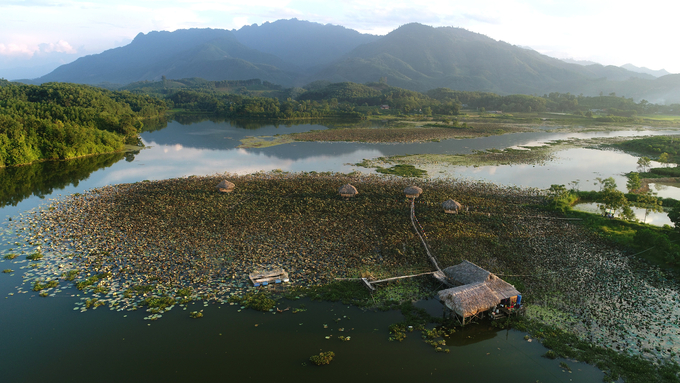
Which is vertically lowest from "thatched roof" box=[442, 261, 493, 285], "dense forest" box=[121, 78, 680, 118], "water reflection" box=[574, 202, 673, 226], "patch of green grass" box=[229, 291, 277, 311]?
"patch of green grass" box=[229, 291, 277, 311]

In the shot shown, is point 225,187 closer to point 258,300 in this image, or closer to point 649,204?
point 258,300

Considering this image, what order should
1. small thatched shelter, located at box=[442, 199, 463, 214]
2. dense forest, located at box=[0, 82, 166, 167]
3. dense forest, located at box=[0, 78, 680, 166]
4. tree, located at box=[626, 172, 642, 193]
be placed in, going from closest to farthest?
small thatched shelter, located at box=[442, 199, 463, 214], tree, located at box=[626, 172, 642, 193], dense forest, located at box=[0, 82, 166, 167], dense forest, located at box=[0, 78, 680, 166]

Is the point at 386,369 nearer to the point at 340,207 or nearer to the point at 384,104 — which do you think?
the point at 340,207

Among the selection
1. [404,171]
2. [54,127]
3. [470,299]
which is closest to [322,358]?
[470,299]

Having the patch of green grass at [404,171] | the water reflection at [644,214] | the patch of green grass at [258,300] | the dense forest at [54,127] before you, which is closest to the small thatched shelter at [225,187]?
the patch of green grass at [258,300]

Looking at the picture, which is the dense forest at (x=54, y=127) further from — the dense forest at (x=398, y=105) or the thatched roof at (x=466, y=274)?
the thatched roof at (x=466, y=274)

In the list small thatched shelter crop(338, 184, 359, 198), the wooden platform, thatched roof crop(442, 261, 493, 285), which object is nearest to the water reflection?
thatched roof crop(442, 261, 493, 285)

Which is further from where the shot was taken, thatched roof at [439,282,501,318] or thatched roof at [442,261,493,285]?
thatched roof at [442,261,493,285]

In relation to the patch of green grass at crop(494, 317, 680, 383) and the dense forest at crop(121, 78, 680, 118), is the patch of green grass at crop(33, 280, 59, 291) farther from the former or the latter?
the dense forest at crop(121, 78, 680, 118)
